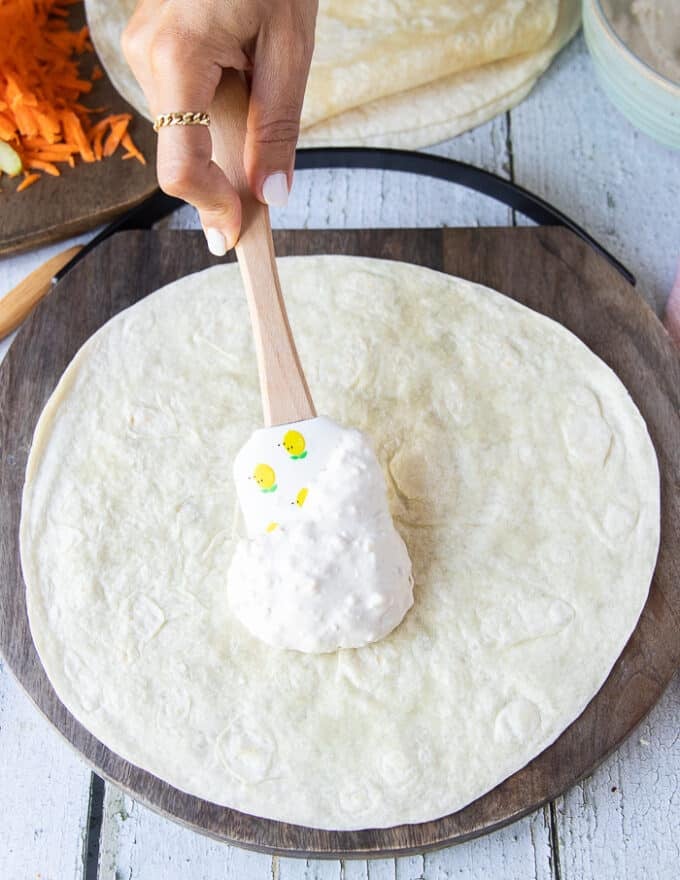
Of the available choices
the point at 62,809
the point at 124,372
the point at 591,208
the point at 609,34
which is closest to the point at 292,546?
the point at 124,372

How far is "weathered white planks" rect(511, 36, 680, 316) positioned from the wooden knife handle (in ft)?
3.70

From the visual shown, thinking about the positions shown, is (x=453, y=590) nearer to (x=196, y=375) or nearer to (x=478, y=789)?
(x=478, y=789)

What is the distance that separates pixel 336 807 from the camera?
4.92ft

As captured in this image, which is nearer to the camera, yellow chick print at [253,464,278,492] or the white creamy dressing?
yellow chick print at [253,464,278,492]

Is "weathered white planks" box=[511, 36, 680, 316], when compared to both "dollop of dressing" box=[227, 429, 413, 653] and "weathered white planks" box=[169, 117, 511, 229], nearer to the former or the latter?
"weathered white planks" box=[169, 117, 511, 229]

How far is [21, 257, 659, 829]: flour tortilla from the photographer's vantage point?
154 cm

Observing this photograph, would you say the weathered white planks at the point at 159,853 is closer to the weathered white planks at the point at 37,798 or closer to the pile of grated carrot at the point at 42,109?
the weathered white planks at the point at 37,798

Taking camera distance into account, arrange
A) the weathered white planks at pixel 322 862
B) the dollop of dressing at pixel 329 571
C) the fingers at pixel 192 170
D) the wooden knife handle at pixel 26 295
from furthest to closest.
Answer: the wooden knife handle at pixel 26 295 < the weathered white planks at pixel 322 862 < the dollop of dressing at pixel 329 571 < the fingers at pixel 192 170

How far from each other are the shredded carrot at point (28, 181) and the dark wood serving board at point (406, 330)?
344 millimetres

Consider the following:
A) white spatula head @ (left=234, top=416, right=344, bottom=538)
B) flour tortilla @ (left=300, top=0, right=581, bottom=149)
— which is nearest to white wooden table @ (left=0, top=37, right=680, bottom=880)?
white spatula head @ (left=234, top=416, right=344, bottom=538)

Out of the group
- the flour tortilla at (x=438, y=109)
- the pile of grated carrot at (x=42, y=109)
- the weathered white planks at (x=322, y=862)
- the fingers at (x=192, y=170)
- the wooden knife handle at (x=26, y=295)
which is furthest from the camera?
the flour tortilla at (x=438, y=109)

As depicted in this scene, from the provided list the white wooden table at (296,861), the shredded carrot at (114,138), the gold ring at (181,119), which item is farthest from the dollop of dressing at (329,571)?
the shredded carrot at (114,138)

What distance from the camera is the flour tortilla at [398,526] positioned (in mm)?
1543

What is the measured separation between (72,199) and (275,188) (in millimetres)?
806
